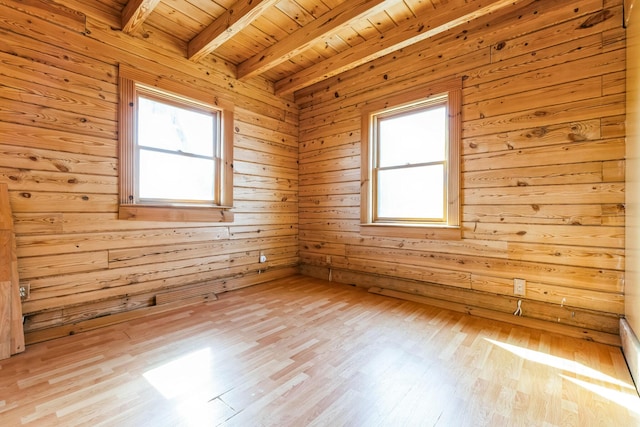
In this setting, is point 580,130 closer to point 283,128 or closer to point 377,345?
point 377,345

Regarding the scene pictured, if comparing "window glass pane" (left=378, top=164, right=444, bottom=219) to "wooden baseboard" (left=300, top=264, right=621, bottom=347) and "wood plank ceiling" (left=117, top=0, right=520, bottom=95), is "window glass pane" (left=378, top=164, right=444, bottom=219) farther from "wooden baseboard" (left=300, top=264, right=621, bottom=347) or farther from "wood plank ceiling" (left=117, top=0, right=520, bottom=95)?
"wood plank ceiling" (left=117, top=0, right=520, bottom=95)

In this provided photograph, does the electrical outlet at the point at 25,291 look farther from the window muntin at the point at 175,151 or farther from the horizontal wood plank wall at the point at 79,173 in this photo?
the window muntin at the point at 175,151

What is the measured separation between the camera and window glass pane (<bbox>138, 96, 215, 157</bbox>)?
287cm

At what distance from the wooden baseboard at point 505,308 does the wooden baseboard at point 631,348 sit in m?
0.14

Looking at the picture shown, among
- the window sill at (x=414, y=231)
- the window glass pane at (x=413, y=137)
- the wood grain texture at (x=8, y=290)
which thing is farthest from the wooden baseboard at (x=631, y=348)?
the wood grain texture at (x=8, y=290)

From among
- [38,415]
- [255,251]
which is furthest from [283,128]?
[38,415]

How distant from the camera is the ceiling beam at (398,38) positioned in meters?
2.37

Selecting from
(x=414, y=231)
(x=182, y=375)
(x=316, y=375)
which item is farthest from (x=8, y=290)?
(x=414, y=231)

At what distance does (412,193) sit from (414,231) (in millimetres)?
439

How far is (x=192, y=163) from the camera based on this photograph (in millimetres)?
3197

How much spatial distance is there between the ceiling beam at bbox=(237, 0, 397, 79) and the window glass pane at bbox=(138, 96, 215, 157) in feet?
2.53

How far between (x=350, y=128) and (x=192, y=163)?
1945 millimetres

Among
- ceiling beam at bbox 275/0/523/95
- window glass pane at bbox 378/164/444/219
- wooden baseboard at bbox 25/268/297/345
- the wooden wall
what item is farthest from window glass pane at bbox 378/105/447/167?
wooden baseboard at bbox 25/268/297/345

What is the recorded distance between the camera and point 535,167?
2.45 m
